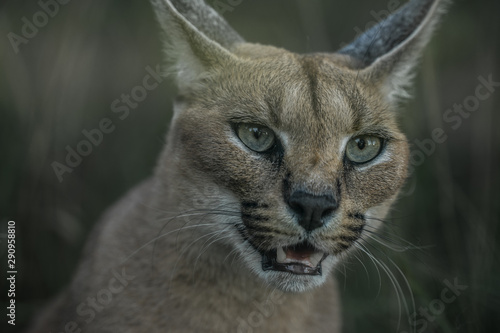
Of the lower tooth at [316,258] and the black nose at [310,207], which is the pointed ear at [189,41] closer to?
the black nose at [310,207]

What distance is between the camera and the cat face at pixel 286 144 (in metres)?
2.86

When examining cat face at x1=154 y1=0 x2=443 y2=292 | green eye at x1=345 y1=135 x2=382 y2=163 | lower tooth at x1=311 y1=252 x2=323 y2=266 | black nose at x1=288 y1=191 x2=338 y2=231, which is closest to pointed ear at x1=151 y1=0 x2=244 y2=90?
cat face at x1=154 y1=0 x2=443 y2=292

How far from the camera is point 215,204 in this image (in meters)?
3.09

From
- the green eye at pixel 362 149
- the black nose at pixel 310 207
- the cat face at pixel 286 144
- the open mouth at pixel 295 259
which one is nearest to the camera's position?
the black nose at pixel 310 207

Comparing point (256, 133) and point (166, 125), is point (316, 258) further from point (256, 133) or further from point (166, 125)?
point (166, 125)

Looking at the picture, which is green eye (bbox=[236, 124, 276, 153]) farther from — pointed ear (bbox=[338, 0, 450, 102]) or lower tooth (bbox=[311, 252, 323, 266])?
pointed ear (bbox=[338, 0, 450, 102])

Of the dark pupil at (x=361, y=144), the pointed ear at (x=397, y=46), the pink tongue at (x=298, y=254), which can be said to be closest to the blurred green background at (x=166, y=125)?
A: the pointed ear at (x=397, y=46)

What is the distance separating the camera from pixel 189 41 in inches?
129

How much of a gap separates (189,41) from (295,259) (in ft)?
4.11

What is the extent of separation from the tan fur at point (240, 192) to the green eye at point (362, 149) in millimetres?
35

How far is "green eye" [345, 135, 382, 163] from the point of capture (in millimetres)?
3152

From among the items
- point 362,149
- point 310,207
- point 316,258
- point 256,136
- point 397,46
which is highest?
point 397,46

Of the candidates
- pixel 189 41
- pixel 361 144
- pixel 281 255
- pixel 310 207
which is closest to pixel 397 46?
pixel 361 144

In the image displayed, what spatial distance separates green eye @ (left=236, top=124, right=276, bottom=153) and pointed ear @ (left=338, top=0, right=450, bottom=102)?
0.74 metres
